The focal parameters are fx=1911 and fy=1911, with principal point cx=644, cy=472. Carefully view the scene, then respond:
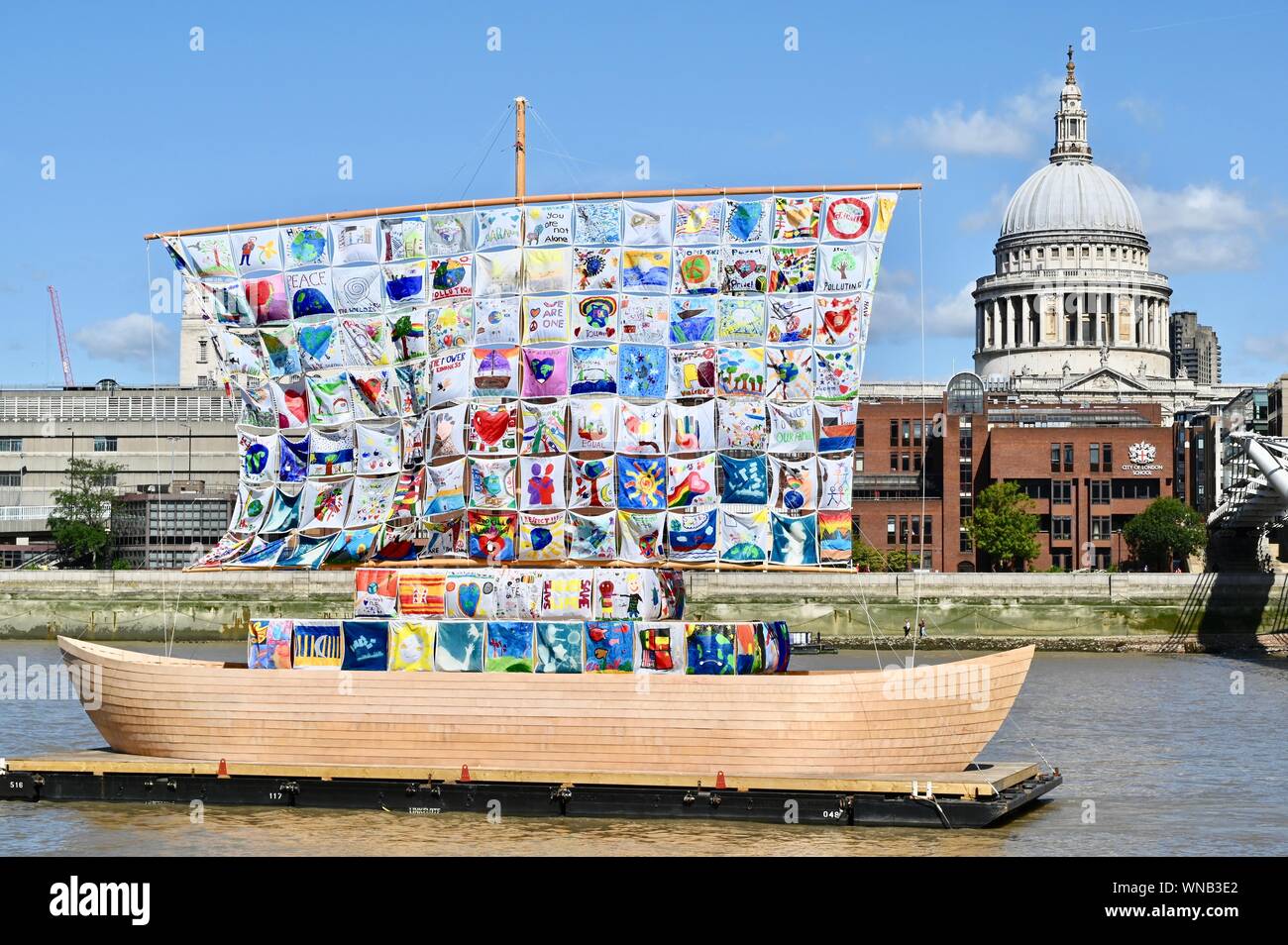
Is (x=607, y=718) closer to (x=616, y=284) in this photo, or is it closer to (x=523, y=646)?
(x=523, y=646)

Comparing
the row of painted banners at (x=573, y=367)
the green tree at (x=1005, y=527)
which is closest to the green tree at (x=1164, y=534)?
the green tree at (x=1005, y=527)

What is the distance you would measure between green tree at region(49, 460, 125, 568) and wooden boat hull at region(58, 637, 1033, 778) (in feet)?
273

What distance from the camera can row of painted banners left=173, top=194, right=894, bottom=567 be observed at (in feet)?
137

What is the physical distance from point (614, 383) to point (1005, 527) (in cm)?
8138

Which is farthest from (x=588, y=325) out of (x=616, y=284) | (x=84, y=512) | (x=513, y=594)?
(x=84, y=512)

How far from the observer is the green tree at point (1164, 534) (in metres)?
120

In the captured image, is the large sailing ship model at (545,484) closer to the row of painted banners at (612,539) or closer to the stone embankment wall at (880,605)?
the row of painted banners at (612,539)

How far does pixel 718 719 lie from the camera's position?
3525 centimetres

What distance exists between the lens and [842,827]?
111ft

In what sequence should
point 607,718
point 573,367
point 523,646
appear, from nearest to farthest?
point 607,718
point 523,646
point 573,367

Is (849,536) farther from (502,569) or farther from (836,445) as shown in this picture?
(502,569)

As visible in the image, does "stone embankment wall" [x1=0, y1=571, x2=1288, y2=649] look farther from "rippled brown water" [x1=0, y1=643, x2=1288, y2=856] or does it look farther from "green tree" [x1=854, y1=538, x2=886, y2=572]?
"rippled brown water" [x1=0, y1=643, x2=1288, y2=856]

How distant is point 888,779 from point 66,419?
4452 inches

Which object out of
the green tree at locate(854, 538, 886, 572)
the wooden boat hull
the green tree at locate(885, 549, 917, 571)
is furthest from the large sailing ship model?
the green tree at locate(854, 538, 886, 572)
